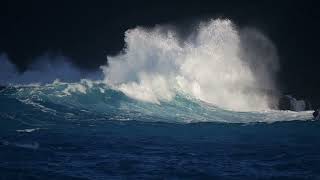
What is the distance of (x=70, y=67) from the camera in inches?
1610

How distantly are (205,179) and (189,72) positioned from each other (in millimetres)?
19468

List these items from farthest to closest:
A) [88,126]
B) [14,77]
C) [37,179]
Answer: [14,77] < [88,126] < [37,179]

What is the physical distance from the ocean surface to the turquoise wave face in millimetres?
46

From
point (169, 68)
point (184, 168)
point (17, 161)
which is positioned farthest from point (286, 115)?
point (17, 161)

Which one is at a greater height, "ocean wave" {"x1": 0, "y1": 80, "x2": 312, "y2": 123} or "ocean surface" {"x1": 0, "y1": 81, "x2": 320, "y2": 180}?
"ocean wave" {"x1": 0, "y1": 80, "x2": 312, "y2": 123}

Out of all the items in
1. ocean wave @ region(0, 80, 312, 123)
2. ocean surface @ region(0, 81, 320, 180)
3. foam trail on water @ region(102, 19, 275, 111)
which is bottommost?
ocean surface @ region(0, 81, 320, 180)

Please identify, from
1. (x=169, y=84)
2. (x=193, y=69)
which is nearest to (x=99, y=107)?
(x=169, y=84)

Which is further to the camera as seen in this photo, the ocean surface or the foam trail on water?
the foam trail on water

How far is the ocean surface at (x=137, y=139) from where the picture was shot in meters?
11.4

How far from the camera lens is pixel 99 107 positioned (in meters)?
22.5

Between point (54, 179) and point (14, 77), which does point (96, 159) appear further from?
point (14, 77)

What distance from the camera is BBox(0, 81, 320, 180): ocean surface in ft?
37.5

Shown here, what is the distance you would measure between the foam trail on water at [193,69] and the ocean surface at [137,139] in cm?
177

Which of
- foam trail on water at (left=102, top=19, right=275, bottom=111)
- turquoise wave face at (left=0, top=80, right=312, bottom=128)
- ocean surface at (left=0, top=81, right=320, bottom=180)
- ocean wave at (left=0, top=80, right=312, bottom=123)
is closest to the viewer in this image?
ocean surface at (left=0, top=81, right=320, bottom=180)
